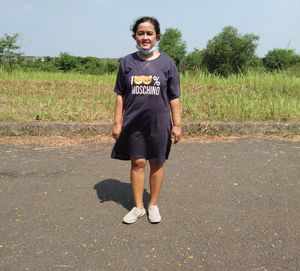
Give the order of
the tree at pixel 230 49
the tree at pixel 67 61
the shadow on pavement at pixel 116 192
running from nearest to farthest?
1. the shadow on pavement at pixel 116 192
2. the tree at pixel 230 49
3. the tree at pixel 67 61

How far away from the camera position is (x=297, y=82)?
8.53 metres

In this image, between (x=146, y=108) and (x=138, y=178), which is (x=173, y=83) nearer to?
(x=146, y=108)

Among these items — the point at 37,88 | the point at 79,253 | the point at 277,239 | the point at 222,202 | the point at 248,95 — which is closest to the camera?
the point at 79,253

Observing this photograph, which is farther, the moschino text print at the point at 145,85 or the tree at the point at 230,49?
the tree at the point at 230,49

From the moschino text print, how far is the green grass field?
9.47 feet

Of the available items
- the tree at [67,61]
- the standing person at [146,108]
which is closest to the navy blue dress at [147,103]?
the standing person at [146,108]

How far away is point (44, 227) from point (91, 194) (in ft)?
2.33

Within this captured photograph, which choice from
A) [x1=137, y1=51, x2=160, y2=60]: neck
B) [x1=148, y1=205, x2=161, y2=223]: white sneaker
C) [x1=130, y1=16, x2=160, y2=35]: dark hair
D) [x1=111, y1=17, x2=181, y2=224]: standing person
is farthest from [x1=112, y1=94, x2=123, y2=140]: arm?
[x1=148, y1=205, x2=161, y2=223]: white sneaker

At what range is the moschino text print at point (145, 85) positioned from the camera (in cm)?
300

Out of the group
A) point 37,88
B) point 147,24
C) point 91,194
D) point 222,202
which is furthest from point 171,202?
point 37,88

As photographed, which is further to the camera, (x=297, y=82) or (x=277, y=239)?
(x=297, y=82)

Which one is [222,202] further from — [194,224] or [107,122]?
[107,122]

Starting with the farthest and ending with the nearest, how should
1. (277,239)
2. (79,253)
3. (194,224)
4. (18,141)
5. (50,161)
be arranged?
1. (18,141)
2. (50,161)
3. (194,224)
4. (277,239)
5. (79,253)

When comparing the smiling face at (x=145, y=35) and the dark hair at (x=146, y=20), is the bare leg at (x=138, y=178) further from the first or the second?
the dark hair at (x=146, y=20)
